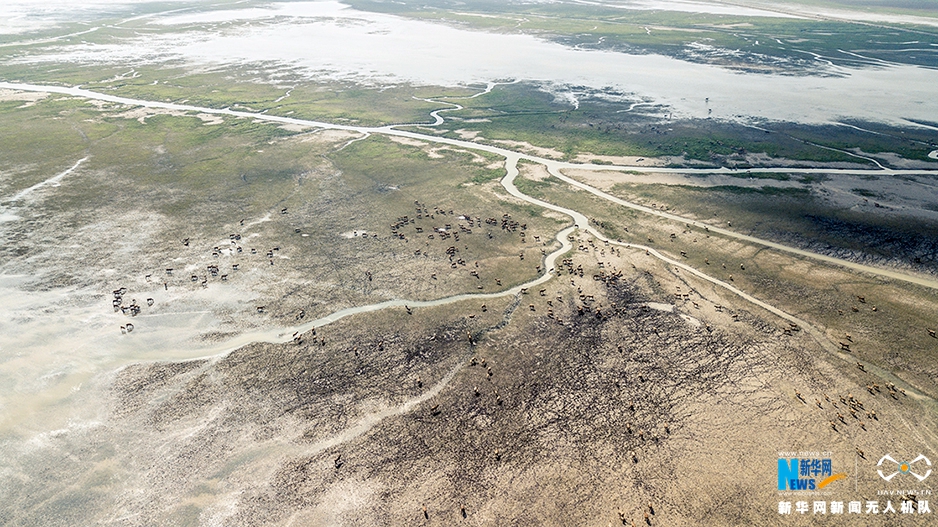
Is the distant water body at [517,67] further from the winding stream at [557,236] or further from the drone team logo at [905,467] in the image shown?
the drone team logo at [905,467]

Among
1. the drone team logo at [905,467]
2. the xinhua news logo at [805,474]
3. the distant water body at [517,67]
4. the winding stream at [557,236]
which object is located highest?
the distant water body at [517,67]

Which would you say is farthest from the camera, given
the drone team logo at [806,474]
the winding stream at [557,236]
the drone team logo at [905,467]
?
the winding stream at [557,236]

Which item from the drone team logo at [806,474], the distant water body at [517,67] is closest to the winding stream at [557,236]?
the drone team logo at [806,474]

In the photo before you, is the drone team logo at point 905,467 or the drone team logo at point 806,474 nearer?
the drone team logo at point 806,474

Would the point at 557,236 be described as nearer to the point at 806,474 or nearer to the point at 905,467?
the point at 806,474

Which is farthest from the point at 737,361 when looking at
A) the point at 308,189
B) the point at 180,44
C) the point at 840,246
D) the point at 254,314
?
the point at 180,44

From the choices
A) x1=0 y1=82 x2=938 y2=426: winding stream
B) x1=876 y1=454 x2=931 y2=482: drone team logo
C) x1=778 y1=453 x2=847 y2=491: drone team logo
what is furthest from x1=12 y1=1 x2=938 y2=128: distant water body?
x1=778 y1=453 x2=847 y2=491: drone team logo

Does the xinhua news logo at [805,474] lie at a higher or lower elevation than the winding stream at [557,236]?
lower

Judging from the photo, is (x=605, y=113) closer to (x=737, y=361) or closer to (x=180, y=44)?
(x=737, y=361)
